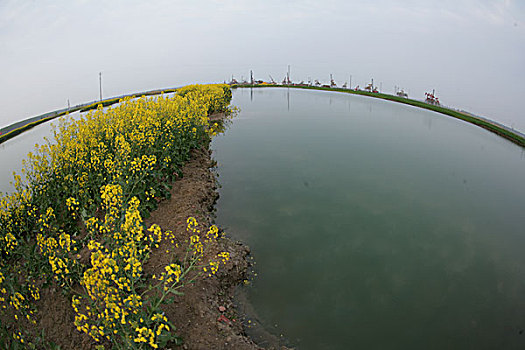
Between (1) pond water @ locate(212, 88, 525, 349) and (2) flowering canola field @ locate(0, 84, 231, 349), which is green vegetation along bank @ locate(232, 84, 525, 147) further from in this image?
(2) flowering canola field @ locate(0, 84, 231, 349)

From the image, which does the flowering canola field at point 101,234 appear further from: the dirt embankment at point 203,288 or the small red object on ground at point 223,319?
the small red object on ground at point 223,319

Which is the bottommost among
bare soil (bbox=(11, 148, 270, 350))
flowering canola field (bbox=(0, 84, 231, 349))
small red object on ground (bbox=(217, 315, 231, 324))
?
small red object on ground (bbox=(217, 315, 231, 324))

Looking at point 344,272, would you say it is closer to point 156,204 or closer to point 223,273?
point 223,273

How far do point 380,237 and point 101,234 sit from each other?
4.50m

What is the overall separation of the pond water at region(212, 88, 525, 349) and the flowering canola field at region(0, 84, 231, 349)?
1.22 meters

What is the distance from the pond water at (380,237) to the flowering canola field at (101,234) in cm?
122

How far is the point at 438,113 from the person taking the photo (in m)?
19.2

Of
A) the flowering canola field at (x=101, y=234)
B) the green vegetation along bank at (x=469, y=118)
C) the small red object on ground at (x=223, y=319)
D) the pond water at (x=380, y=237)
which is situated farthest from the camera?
the green vegetation along bank at (x=469, y=118)

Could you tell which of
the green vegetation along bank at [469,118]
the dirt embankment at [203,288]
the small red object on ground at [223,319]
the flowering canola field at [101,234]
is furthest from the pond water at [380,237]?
the green vegetation along bank at [469,118]

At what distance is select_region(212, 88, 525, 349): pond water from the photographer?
4.51m

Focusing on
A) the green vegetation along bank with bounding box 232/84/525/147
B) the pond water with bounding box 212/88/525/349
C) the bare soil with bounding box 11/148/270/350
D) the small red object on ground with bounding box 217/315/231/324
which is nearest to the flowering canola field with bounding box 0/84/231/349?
the bare soil with bounding box 11/148/270/350

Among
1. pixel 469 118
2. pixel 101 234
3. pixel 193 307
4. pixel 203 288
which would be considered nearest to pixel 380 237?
pixel 203 288

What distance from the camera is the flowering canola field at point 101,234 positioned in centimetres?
348

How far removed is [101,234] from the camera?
5273 millimetres
